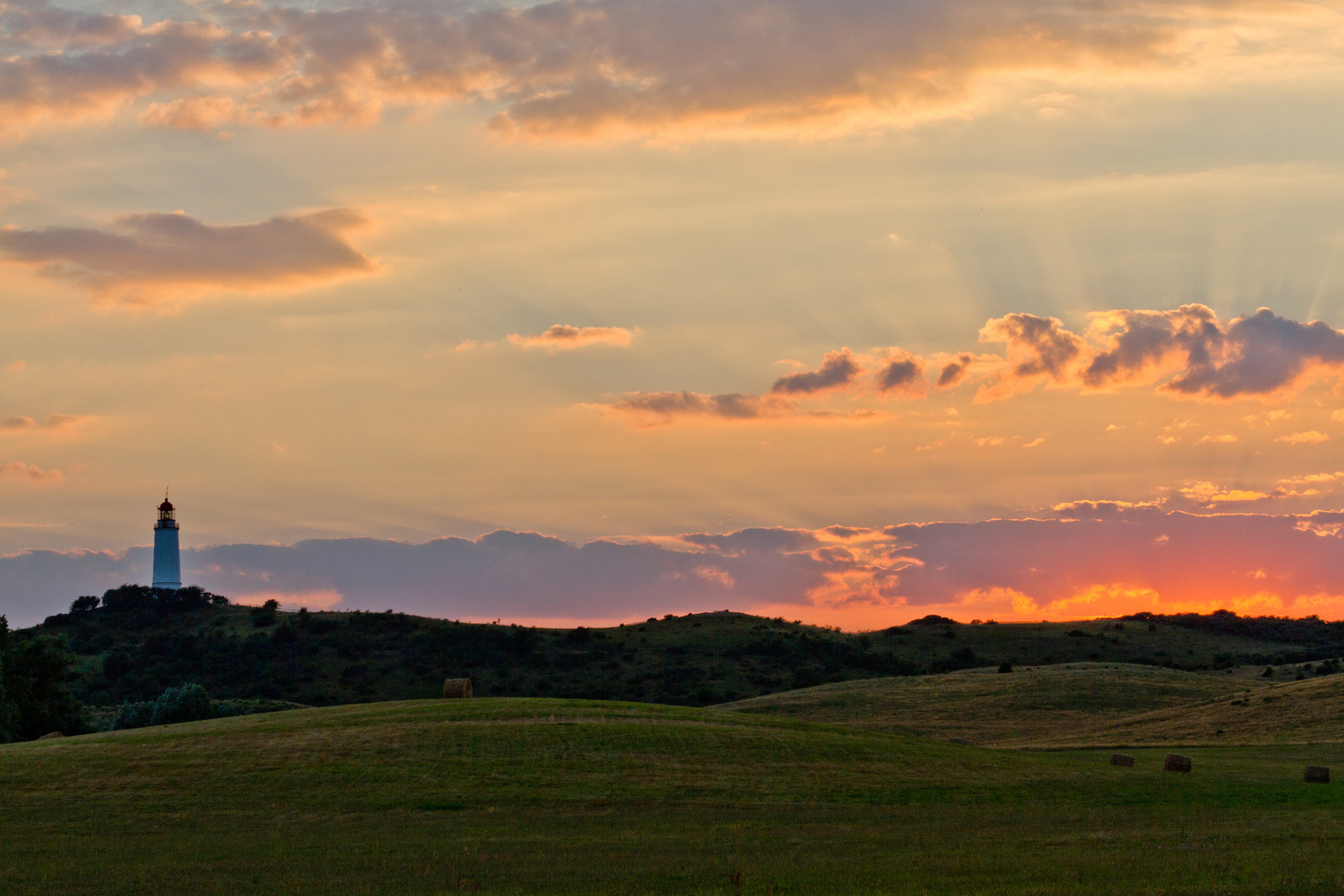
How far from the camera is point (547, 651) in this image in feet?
452

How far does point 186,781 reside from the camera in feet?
140

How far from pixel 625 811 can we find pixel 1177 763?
2355 cm

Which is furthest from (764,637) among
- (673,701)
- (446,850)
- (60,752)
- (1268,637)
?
(446,850)

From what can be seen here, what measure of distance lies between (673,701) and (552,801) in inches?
3092

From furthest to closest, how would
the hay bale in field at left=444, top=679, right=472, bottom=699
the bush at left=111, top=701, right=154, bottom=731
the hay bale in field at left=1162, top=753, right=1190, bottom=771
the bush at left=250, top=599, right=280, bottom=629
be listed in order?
the bush at left=250, top=599, right=280, bottom=629
the bush at left=111, top=701, right=154, bottom=731
the hay bale in field at left=444, top=679, right=472, bottom=699
the hay bale in field at left=1162, top=753, right=1190, bottom=771

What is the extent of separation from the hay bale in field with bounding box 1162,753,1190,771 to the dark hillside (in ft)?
239

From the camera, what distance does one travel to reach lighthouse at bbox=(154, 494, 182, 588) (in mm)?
152875

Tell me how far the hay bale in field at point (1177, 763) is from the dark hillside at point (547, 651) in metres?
72.9

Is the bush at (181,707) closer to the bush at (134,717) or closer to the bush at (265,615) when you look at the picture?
the bush at (134,717)

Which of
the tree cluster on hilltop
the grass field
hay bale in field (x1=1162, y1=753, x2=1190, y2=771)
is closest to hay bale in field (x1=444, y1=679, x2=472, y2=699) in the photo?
the grass field

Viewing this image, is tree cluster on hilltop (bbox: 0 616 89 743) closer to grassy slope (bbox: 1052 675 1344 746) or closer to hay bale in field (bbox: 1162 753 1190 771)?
grassy slope (bbox: 1052 675 1344 746)

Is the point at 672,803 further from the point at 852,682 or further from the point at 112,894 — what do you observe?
the point at 852,682

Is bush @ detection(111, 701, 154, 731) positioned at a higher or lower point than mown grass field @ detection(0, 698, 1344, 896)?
higher

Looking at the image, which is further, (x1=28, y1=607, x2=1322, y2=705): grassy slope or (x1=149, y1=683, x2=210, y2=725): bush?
(x1=28, y1=607, x2=1322, y2=705): grassy slope
